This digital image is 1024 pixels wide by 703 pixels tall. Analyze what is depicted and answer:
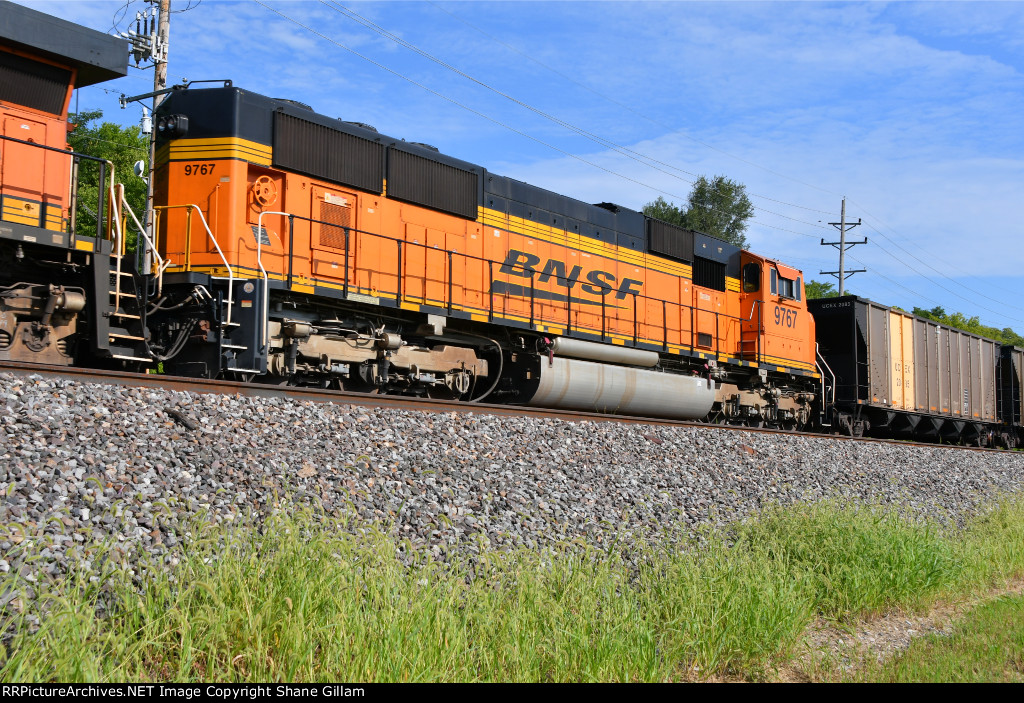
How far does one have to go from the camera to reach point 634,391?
13.7 metres

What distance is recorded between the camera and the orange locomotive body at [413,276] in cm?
946

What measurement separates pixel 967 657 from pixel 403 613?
3677mm

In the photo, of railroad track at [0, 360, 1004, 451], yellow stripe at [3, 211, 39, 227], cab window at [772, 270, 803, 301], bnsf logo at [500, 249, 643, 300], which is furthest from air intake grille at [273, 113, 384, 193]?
cab window at [772, 270, 803, 301]

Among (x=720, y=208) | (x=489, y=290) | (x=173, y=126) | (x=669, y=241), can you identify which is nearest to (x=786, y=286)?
(x=669, y=241)

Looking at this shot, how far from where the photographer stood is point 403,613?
4070 mm

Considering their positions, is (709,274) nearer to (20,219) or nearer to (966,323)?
(20,219)

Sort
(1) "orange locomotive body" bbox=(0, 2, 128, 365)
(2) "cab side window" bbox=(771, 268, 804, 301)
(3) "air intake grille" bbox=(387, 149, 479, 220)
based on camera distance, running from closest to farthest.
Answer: (1) "orange locomotive body" bbox=(0, 2, 128, 365)
(3) "air intake grille" bbox=(387, 149, 479, 220)
(2) "cab side window" bbox=(771, 268, 804, 301)

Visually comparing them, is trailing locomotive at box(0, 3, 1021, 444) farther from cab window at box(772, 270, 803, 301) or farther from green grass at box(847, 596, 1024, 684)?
green grass at box(847, 596, 1024, 684)

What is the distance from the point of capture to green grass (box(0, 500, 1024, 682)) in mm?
3592

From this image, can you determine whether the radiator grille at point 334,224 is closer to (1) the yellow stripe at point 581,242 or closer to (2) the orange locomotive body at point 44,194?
(1) the yellow stripe at point 581,242

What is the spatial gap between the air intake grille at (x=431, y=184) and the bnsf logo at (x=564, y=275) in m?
1.05

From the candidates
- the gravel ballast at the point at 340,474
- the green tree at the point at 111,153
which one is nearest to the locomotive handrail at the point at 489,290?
the gravel ballast at the point at 340,474

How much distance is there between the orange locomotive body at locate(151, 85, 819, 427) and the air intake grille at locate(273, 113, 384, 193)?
0.02 metres
